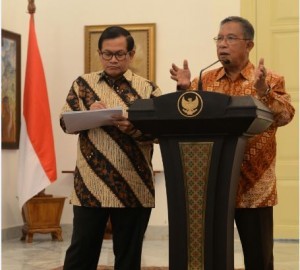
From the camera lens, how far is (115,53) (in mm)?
2943

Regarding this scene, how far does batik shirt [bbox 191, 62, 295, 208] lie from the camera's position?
8.42 ft

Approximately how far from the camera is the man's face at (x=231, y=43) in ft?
8.57

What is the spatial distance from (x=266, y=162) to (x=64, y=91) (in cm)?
469

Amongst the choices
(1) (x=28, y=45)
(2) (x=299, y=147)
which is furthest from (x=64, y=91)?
(2) (x=299, y=147)

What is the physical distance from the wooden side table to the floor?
117mm

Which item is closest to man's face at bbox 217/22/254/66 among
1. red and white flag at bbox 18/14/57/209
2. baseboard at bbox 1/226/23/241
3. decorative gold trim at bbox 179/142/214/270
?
decorative gold trim at bbox 179/142/214/270

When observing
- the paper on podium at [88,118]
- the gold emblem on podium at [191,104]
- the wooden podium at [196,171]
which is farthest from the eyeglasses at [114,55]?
the gold emblem on podium at [191,104]

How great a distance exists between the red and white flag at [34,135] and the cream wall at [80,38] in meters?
0.44

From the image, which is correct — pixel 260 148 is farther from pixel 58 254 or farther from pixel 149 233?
pixel 149 233

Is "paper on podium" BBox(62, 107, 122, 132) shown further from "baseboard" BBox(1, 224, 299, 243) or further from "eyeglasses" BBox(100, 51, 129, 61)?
"baseboard" BBox(1, 224, 299, 243)

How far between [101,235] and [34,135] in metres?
3.50

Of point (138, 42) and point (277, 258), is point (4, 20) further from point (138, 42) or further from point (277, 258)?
point (277, 258)

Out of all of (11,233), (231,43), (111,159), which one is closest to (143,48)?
(11,233)

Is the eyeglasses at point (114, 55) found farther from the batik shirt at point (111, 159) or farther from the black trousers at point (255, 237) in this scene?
the black trousers at point (255, 237)
